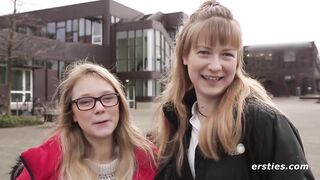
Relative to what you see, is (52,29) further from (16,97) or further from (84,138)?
(84,138)

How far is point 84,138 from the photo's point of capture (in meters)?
2.60

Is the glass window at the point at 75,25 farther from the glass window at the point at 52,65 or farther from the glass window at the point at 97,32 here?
the glass window at the point at 52,65

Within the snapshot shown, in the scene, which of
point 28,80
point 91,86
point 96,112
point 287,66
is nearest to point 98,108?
point 96,112

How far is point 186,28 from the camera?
222 cm

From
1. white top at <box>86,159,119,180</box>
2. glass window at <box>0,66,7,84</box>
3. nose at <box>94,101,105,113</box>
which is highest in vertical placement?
glass window at <box>0,66,7,84</box>

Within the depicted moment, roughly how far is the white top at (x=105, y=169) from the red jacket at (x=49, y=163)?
13cm

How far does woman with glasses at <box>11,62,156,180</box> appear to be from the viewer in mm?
2389

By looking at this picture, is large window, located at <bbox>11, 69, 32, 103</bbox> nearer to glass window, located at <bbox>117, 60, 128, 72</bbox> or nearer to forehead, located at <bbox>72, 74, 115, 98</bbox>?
glass window, located at <bbox>117, 60, 128, 72</bbox>

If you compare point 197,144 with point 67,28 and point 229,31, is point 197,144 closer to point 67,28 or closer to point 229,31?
point 229,31

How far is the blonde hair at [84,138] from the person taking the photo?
95.1 inches

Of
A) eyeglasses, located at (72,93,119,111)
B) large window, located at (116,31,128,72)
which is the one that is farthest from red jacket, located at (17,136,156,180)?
large window, located at (116,31,128,72)

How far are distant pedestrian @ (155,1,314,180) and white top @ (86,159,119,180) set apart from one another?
28 cm

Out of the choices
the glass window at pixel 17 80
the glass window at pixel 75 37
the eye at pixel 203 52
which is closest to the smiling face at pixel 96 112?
the eye at pixel 203 52

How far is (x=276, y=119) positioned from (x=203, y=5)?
75cm
